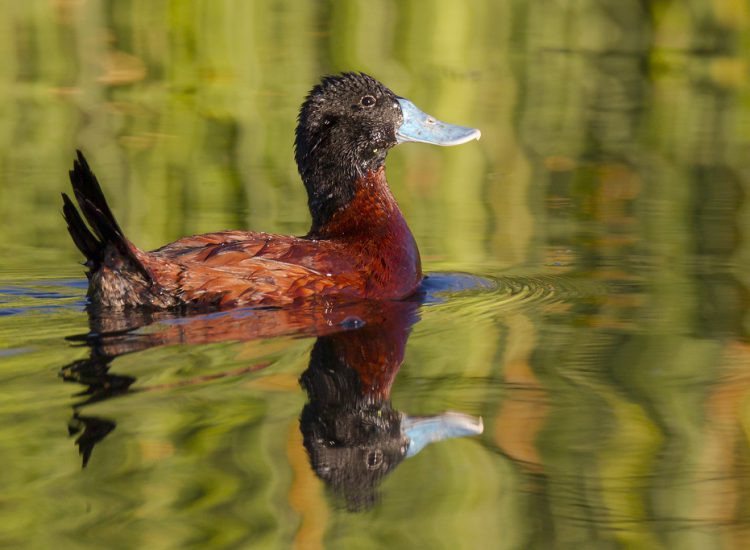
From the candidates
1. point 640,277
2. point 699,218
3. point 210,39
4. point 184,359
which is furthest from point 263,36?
point 184,359

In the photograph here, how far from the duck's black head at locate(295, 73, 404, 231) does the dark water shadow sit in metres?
0.88

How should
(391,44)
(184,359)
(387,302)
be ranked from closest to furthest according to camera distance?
(184,359) → (387,302) → (391,44)

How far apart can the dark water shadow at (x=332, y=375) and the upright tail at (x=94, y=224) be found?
25 cm

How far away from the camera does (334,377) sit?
200 inches

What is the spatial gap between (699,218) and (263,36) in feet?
28.7

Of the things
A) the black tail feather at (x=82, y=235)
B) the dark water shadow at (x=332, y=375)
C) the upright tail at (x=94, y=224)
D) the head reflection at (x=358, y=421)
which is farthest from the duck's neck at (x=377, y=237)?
the black tail feather at (x=82, y=235)

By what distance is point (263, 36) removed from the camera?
52.9 feet

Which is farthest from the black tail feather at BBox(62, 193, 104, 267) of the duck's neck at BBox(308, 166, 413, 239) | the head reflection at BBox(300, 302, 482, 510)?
the duck's neck at BBox(308, 166, 413, 239)

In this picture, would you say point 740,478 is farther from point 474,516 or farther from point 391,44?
point 391,44

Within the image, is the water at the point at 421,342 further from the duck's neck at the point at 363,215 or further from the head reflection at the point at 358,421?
the duck's neck at the point at 363,215

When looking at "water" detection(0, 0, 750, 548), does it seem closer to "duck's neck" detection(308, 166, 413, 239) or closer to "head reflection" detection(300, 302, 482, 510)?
"head reflection" detection(300, 302, 482, 510)

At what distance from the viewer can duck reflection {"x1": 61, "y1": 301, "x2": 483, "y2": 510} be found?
4.25m

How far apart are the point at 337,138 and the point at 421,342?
6.18 feet

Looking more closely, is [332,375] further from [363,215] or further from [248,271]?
[363,215]
